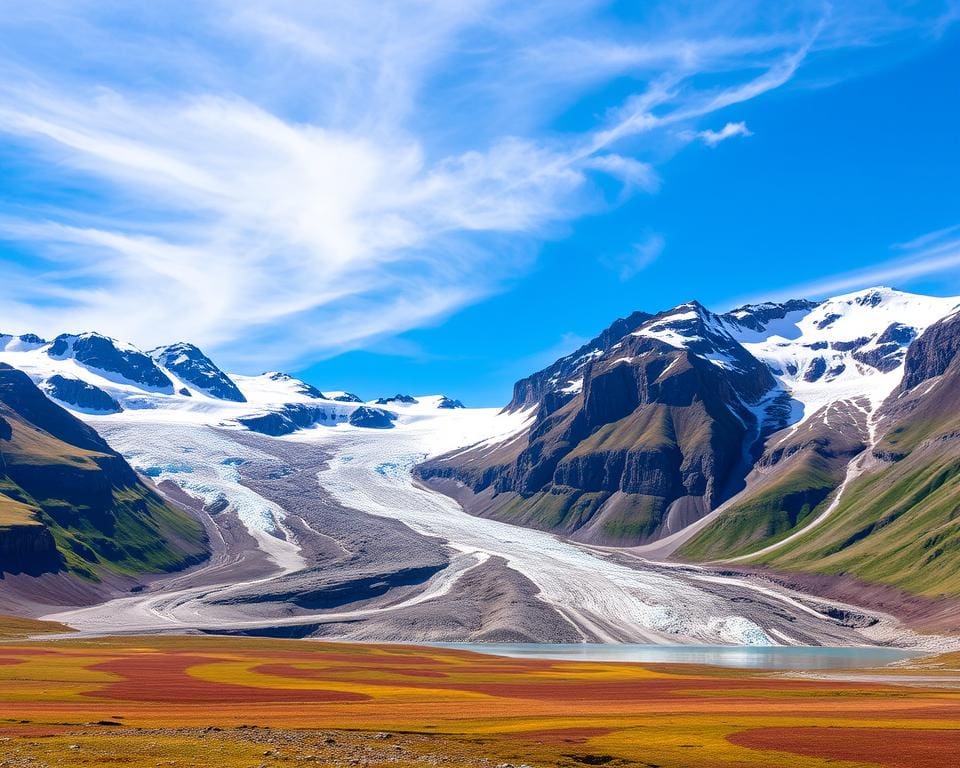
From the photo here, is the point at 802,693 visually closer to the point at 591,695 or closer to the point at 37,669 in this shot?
the point at 591,695

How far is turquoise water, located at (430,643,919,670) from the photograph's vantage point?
134 metres

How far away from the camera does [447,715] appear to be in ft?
194

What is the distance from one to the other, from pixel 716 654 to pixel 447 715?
4120 inches

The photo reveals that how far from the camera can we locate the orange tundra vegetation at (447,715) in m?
41.8

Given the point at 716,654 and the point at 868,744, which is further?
the point at 716,654

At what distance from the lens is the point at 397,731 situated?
49.7 metres

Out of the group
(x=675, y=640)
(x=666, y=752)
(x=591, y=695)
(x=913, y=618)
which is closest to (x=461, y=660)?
(x=591, y=695)

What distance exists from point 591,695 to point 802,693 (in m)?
19.7

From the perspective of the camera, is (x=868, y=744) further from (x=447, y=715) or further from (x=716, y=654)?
(x=716, y=654)

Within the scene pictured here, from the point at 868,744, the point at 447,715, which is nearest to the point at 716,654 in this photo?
the point at 447,715

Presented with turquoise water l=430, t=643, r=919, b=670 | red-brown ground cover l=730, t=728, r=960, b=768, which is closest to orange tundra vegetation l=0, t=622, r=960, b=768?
red-brown ground cover l=730, t=728, r=960, b=768

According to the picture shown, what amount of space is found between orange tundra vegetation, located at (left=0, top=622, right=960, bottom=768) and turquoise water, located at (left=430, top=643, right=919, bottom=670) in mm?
25982

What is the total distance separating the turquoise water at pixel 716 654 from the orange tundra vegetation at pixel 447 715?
85.2 ft

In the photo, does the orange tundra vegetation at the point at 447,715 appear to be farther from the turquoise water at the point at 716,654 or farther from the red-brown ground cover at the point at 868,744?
the turquoise water at the point at 716,654
